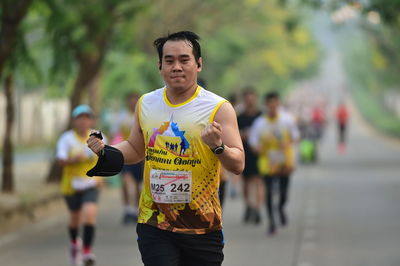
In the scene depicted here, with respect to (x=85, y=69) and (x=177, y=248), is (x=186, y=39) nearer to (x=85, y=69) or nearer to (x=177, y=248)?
(x=177, y=248)

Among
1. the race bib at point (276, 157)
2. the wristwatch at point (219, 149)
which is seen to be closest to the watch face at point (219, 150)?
the wristwatch at point (219, 149)

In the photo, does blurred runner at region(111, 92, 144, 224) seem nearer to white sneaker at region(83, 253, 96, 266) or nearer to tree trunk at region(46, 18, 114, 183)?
tree trunk at region(46, 18, 114, 183)

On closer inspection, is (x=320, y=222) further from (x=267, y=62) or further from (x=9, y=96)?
(x=267, y=62)

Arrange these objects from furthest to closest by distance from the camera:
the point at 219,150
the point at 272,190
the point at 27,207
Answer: the point at 27,207
the point at 272,190
the point at 219,150

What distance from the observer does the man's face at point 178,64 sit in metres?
5.92

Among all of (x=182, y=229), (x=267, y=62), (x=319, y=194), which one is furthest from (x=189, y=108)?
(x=267, y=62)

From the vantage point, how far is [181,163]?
6.06m

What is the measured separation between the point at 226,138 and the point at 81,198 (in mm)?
6127

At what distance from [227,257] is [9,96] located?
28.2 ft

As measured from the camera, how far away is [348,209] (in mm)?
18531

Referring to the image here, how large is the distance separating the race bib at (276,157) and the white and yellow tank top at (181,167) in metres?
8.86

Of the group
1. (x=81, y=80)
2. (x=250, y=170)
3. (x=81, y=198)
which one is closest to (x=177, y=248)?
(x=81, y=198)

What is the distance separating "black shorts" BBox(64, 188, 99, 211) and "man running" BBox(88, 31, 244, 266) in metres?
5.61

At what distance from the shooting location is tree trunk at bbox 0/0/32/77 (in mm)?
15141
